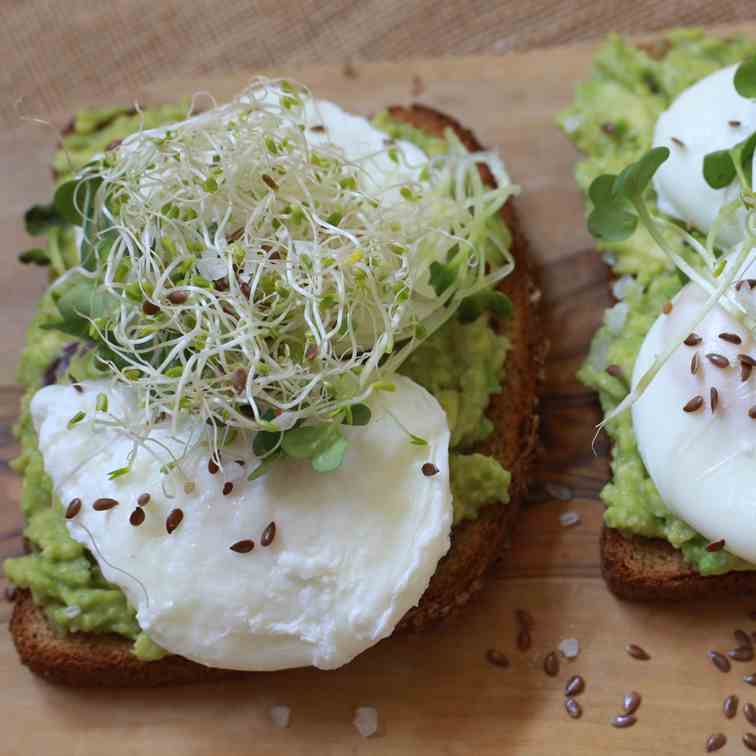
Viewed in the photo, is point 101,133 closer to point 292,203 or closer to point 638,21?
point 292,203

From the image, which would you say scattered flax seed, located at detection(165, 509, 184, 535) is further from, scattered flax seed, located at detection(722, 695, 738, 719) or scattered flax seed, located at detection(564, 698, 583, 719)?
scattered flax seed, located at detection(722, 695, 738, 719)

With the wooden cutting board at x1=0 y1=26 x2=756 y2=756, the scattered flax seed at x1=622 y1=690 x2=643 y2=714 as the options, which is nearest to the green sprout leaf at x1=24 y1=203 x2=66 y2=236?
the wooden cutting board at x1=0 y1=26 x2=756 y2=756

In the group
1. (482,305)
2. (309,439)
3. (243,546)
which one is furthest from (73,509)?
(482,305)

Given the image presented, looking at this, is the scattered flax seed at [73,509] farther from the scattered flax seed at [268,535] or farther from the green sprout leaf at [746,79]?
the green sprout leaf at [746,79]

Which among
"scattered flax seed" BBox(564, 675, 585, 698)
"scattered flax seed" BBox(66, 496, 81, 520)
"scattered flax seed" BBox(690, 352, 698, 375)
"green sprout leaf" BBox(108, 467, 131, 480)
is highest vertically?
"green sprout leaf" BBox(108, 467, 131, 480)

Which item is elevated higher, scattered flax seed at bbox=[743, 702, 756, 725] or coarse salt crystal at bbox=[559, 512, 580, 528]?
coarse salt crystal at bbox=[559, 512, 580, 528]

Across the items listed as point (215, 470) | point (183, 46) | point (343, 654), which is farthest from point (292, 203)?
point (183, 46)

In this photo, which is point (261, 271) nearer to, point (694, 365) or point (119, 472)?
point (119, 472)
